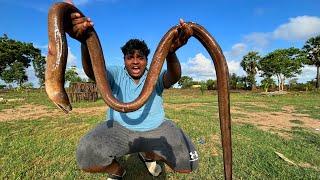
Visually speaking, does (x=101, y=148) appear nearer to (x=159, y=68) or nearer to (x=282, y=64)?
(x=159, y=68)

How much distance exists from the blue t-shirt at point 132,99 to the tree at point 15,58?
154ft

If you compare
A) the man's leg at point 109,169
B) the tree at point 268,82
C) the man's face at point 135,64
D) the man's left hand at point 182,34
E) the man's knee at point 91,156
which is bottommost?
the man's leg at point 109,169

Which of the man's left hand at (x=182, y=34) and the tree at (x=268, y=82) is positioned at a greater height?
the tree at (x=268, y=82)

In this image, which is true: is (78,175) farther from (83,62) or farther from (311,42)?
(311,42)

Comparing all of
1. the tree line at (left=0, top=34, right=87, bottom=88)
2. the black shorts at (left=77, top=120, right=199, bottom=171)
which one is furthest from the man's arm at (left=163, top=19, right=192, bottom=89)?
the tree line at (left=0, top=34, right=87, bottom=88)

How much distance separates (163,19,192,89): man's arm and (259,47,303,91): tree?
4948 cm

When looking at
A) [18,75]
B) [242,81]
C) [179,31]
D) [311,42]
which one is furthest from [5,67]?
[179,31]

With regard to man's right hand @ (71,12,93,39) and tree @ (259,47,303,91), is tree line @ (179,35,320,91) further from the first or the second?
man's right hand @ (71,12,93,39)

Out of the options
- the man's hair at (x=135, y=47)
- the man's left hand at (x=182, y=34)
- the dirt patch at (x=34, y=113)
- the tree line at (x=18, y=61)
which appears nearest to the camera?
the man's left hand at (x=182, y=34)

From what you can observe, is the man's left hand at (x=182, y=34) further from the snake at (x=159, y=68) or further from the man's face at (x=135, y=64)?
the man's face at (x=135, y=64)

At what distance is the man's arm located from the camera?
9.48 feet

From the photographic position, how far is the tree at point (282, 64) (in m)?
52.1

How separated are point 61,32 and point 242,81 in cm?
5691

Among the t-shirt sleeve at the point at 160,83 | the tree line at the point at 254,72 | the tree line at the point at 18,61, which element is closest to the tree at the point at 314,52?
the tree line at the point at 254,72
